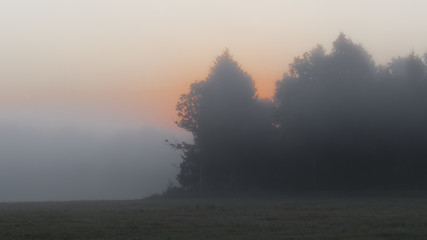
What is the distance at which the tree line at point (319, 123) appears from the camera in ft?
177

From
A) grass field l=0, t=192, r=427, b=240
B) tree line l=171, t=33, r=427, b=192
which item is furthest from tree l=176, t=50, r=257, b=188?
grass field l=0, t=192, r=427, b=240

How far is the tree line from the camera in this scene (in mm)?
54094

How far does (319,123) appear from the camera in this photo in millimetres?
54312

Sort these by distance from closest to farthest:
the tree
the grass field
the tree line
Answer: the grass field < the tree line < the tree

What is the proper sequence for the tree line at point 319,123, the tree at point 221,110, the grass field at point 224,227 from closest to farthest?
1. the grass field at point 224,227
2. the tree line at point 319,123
3. the tree at point 221,110

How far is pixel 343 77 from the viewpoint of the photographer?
5494 cm

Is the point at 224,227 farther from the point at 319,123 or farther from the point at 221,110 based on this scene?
the point at 221,110

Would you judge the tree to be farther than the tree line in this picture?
Yes

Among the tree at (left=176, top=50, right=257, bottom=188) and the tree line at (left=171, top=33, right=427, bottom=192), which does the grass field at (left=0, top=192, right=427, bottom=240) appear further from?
the tree at (left=176, top=50, right=257, bottom=188)

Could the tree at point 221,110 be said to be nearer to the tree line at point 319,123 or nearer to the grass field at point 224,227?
the tree line at point 319,123

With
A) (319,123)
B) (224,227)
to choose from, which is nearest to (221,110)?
(319,123)

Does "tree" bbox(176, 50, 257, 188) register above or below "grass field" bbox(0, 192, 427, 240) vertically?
above

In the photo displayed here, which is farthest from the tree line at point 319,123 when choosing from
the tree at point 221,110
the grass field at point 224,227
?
the grass field at point 224,227

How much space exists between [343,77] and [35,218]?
127ft
